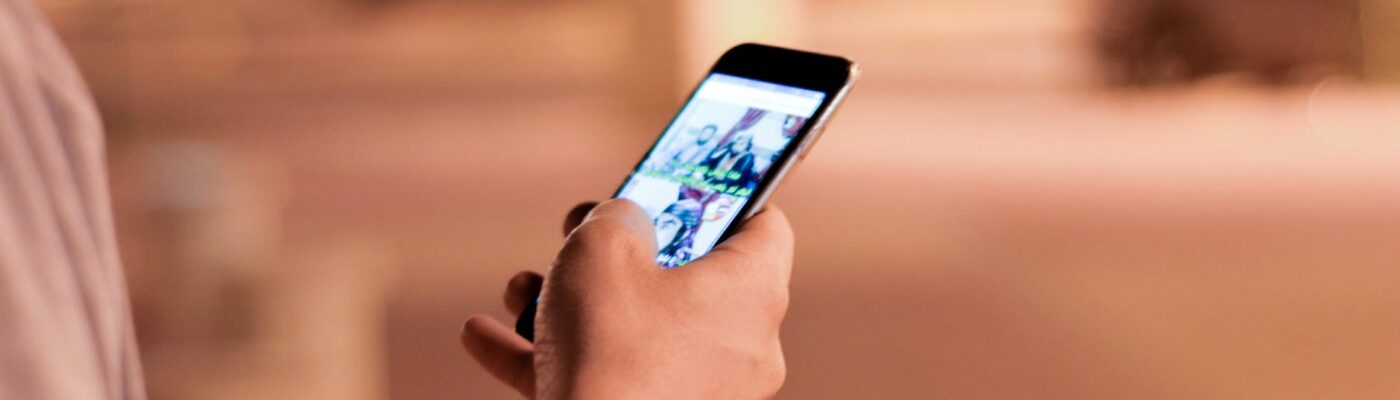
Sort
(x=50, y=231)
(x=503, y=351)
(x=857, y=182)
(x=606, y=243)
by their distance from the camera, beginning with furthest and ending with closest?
(x=857, y=182) → (x=503, y=351) → (x=606, y=243) → (x=50, y=231)

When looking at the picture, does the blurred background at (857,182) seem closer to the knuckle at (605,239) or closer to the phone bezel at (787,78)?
the phone bezel at (787,78)

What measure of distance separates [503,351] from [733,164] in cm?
11

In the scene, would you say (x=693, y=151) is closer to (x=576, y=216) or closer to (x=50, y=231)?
(x=576, y=216)

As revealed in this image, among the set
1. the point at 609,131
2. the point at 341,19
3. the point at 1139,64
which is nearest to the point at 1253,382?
the point at 1139,64

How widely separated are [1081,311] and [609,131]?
844mm

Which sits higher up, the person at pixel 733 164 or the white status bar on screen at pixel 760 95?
the white status bar on screen at pixel 760 95

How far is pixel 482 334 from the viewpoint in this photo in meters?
0.50

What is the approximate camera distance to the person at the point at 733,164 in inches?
19.5

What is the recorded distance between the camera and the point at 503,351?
0.50 metres

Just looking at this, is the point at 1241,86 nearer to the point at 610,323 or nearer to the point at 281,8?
the point at 281,8

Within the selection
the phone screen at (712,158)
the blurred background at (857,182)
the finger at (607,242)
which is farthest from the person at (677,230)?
the blurred background at (857,182)

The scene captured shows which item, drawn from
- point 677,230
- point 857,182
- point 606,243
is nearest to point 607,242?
point 606,243

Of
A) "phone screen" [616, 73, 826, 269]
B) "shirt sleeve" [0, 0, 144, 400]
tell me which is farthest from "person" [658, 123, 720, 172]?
"shirt sleeve" [0, 0, 144, 400]

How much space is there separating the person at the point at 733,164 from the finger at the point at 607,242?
10cm
